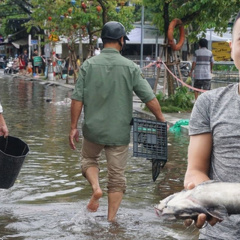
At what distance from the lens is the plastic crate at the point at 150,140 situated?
663cm

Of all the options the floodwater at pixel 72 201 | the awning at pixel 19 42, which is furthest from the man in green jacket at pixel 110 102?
the awning at pixel 19 42

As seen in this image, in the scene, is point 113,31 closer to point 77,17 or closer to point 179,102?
point 179,102

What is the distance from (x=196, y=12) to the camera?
18719mm

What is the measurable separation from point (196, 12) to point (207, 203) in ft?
55.0

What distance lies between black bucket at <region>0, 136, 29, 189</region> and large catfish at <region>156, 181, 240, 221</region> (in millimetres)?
4033

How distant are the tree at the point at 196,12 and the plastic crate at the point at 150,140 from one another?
11.4m

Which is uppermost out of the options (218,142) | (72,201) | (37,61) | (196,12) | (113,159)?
(196,12)

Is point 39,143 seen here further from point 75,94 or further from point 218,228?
point 218,228

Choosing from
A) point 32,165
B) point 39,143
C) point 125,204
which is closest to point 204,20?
point 39,143

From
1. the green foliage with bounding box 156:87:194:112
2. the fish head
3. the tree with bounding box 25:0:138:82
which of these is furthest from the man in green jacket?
the tree with bounding box 25:0:138:82

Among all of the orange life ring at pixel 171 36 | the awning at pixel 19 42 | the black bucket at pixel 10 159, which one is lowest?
the awning at pixel 19 42

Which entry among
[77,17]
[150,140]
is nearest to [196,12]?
[77,17]

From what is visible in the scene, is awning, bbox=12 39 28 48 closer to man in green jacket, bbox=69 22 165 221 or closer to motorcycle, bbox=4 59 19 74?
motorcycle, bbox=4 59 19 74

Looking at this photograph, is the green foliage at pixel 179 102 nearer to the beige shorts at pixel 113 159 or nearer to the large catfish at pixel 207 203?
the beige shorts at pixel 113 159
